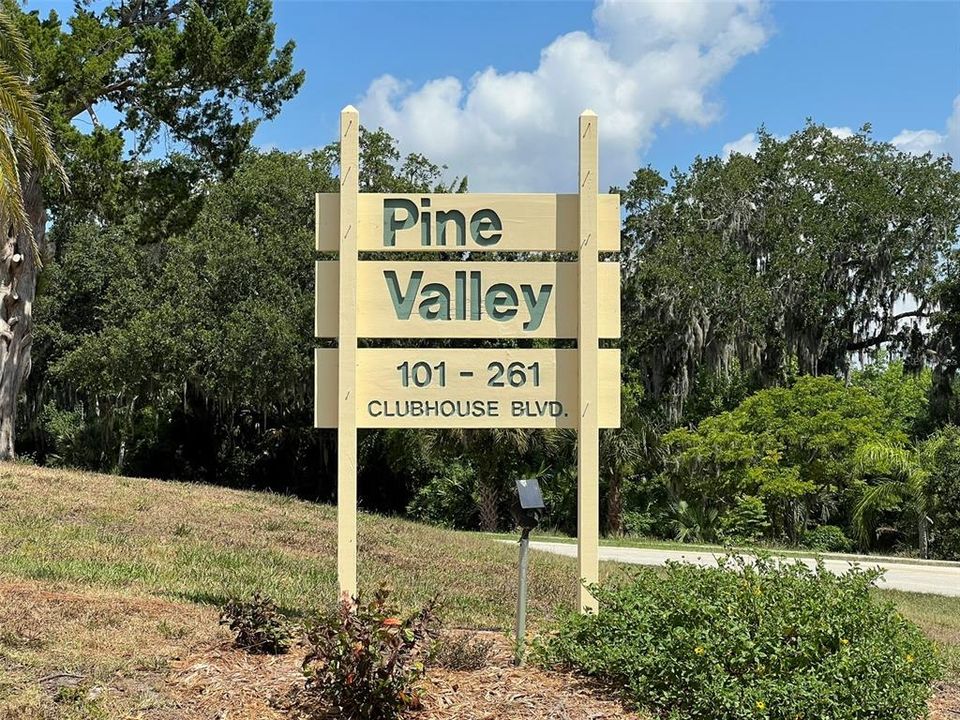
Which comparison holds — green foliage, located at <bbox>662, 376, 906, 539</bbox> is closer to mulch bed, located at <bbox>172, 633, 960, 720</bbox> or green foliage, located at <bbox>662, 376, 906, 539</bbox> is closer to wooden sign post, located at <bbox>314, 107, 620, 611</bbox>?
wooden sign post, located at <bbox>314, 107, 620, 611</bbox>

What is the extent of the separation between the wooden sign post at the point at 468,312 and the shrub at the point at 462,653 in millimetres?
906

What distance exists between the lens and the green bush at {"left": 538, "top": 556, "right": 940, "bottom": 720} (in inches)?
166

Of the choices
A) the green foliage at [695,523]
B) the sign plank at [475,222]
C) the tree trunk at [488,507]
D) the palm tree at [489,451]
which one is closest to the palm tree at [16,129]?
the sign plank at [475,222]

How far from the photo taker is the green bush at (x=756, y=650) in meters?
4.23

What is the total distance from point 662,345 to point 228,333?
42.8 ft

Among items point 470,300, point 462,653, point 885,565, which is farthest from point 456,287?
point 885,565

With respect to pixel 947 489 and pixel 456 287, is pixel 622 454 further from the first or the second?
pixel 456 287

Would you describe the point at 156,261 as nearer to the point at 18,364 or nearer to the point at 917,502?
the point at 18,364

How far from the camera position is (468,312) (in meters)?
6.22

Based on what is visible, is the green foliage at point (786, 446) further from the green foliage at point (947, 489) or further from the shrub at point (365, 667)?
the shrub at point (365, 667)

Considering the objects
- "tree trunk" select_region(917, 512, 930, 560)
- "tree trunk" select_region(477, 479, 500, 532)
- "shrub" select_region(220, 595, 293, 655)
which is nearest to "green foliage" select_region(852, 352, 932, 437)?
"tree trunk" select_region(917, 512, 930, 560)

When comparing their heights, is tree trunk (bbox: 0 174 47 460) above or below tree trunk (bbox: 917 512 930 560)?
above

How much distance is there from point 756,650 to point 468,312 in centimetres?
287

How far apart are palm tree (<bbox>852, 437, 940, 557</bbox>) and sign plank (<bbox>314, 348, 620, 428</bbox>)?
16507mm
